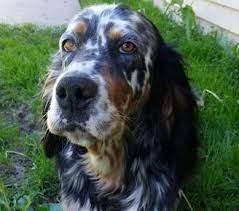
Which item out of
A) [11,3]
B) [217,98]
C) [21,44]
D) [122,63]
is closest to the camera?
[122,63]

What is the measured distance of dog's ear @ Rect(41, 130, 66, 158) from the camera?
359 cm

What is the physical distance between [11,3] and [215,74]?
351 centimetres

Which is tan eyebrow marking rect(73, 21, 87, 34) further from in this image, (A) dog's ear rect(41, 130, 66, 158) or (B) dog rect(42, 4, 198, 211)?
(A) dog's ear rect(41, 130, 66, 158)

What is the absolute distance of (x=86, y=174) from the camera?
3463mm

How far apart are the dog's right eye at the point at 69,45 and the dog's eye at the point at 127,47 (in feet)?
0.90

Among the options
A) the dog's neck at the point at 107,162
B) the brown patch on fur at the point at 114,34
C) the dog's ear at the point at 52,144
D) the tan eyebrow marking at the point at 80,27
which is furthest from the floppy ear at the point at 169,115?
the dog's ear at the point at 52,144

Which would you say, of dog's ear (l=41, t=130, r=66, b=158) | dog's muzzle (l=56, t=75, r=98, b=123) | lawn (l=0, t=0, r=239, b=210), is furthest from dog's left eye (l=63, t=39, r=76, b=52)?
lawn (l=0, t=0, r=239, b=210)

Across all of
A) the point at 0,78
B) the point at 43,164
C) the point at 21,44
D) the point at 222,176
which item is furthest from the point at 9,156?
the point at 21,44

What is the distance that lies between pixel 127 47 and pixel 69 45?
1.13ft

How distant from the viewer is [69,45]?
3.17m

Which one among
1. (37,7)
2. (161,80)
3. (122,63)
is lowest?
(37,7)

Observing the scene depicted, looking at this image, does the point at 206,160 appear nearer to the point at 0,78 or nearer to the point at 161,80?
the point at 161,80

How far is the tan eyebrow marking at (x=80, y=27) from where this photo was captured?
312 centimetres

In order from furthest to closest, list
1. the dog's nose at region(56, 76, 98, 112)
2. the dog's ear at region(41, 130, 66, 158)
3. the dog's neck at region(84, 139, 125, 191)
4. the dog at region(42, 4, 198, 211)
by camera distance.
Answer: the dog's ear at region(41, 130, 66, 158), the dog's neck at region(84, 139, 125, 191), the dog at region(42, 4, 198, 211), the dog's nose at region(56, 76, 98, 112)
